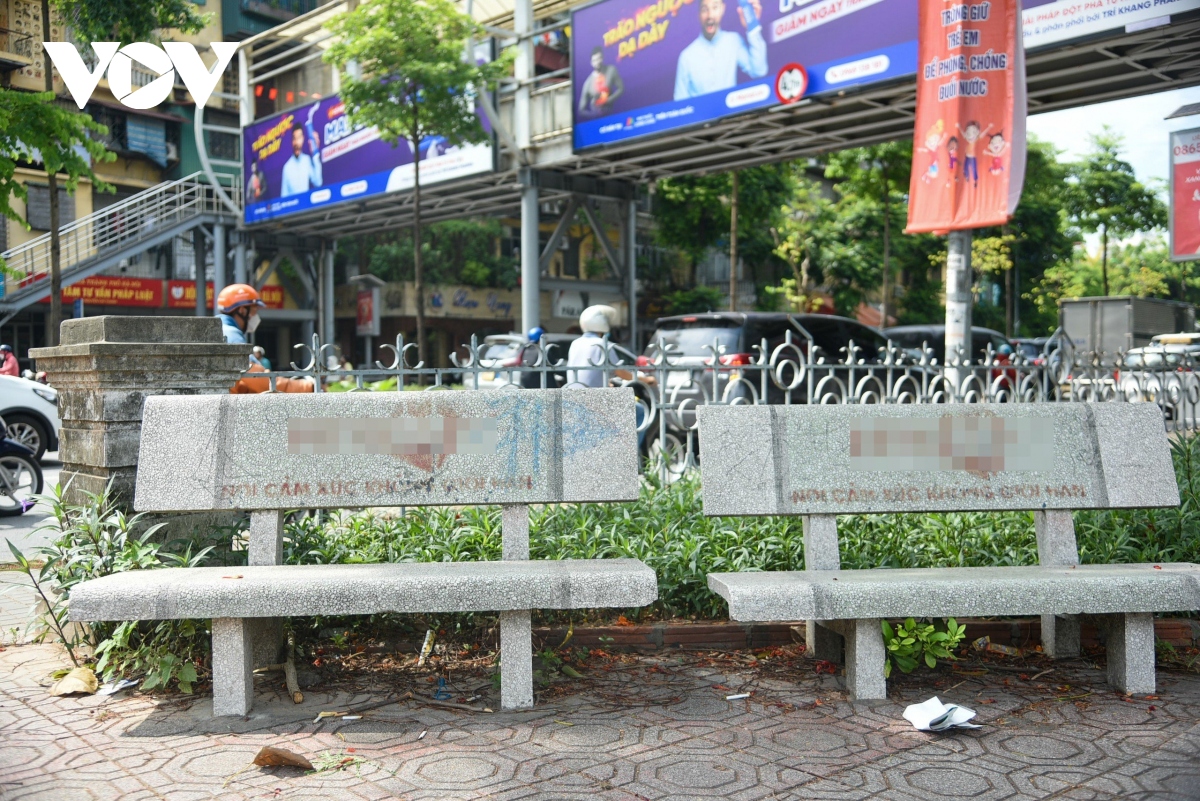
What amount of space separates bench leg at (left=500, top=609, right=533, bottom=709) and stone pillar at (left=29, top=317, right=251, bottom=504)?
193cm

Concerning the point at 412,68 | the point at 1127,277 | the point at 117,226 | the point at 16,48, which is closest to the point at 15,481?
the point at 412,68

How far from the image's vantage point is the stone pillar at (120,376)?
15.0ft

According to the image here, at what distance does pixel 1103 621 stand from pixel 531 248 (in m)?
17.5

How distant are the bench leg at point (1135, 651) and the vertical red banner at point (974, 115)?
8.66ft

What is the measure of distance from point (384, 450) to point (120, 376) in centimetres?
134

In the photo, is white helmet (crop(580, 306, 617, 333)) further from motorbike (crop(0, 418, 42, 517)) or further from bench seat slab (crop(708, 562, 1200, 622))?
motorbike (crop(0, 418, 42, 517))

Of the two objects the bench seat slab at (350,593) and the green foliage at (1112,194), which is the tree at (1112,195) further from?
the bench seat slab at (350,593)

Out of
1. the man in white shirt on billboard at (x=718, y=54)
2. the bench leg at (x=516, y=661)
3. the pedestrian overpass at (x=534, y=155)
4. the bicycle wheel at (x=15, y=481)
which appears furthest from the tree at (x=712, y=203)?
the bench leg at (x=516, y=661)

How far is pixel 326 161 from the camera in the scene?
24406 mm

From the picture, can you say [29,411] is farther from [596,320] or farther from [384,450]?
[384,450]

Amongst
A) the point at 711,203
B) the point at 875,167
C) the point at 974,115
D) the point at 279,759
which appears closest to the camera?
the point at 279,759

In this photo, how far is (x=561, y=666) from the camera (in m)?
4.29

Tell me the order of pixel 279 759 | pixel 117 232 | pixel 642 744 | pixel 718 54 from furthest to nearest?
pixel 117 232
pixel 718 54
pixel 642 744
pixel 279 759

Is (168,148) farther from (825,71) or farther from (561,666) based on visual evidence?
(561,666)
